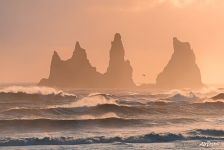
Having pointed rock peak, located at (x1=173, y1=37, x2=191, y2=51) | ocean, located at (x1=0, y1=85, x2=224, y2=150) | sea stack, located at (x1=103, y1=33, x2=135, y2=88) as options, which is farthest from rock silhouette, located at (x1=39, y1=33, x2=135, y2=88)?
ocean, located at (x1=0, y1=85, x2=224, y2=150)

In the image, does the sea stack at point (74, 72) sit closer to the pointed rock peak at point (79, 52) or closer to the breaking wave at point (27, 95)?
the pointed rock peak at point (79, 52)

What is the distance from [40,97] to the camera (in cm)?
8088

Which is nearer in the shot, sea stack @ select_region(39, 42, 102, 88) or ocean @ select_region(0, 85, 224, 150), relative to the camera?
ocean @ select_region(0, 85, 224, 150)

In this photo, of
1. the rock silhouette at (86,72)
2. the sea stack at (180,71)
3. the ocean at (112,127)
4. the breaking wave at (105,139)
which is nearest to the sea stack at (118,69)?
the rock silhouette at (86,72)

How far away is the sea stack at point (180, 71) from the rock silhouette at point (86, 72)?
1240cm

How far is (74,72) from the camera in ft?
650

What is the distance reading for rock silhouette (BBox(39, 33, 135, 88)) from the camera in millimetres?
190375

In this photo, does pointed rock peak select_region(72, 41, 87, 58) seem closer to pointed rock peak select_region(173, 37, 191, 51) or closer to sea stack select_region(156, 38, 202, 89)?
sea stack select_region(156, 38, 202, 89)

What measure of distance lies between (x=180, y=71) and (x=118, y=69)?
21.8 metres

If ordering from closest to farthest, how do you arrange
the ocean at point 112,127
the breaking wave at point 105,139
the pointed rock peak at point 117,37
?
the ocean at point 112,127 < the breaking wave at point 105,139 < the pointed rock peak at point 117,37

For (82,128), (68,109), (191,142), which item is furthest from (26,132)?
(68,109)

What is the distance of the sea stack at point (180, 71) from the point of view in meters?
185

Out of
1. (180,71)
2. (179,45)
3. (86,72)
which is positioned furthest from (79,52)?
(180,71)

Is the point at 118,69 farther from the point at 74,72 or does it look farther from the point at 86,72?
the point at 74,72
